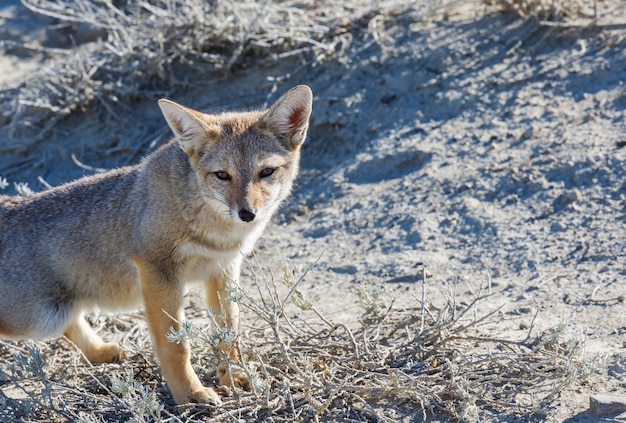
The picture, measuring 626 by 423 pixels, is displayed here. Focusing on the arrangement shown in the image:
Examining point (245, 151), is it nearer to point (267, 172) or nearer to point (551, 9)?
point (267, 172)

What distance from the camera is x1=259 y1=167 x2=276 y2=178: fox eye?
17.5 feet

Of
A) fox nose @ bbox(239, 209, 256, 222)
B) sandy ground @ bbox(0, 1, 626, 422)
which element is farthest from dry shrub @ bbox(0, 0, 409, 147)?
fox nose @ bbox(239, 209, 256, 222)

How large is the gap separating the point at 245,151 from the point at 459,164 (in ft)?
9.62

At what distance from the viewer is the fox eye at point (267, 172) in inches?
210

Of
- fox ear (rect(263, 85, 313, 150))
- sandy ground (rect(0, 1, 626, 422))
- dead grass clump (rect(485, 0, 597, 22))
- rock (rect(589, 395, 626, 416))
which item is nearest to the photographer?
rock (rect(589, 395, 626, 416))

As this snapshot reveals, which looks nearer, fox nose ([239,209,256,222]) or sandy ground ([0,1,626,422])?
fox nose ([239,209,256,222])

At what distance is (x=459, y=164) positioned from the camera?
303 inches

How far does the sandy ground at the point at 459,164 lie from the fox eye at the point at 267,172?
52.5 inches

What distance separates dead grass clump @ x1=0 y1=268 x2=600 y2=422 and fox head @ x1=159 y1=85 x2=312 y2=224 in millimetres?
546

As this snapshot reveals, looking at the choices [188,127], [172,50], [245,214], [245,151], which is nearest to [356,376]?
[245,214]

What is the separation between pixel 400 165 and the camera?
7.98 m

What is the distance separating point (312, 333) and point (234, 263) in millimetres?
688

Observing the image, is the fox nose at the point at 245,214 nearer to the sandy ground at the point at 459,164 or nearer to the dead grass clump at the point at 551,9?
the sandy ground at the point at 459,164

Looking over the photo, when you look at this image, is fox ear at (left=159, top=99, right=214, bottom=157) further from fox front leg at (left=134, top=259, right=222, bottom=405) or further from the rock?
the rock
